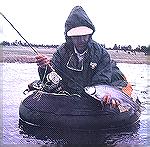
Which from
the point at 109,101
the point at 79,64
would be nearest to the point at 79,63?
the point at 79,64

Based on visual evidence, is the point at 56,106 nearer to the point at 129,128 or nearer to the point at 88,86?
the point at 88,86

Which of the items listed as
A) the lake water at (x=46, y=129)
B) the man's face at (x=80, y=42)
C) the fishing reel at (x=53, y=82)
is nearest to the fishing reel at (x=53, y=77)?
the fishing reel at (x=53, y=82)

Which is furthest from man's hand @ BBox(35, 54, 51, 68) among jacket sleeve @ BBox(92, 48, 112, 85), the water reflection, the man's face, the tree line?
the water reflection

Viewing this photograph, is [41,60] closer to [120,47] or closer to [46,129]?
[46,129]

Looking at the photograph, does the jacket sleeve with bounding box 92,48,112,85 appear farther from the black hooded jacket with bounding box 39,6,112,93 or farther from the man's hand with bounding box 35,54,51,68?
the man's hand with bounding box 35,54,51,68

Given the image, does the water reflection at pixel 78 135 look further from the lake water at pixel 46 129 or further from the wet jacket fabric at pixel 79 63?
the wet jacket fabric at pixel 79 63

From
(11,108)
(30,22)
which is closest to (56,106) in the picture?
(11,108)

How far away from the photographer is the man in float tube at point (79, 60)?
2.97 m

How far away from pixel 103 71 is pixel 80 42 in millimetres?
295

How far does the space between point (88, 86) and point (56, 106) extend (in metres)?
0.29

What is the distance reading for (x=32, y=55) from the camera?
3.06 m

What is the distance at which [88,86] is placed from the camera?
296 centimetres

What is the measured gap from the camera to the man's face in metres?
3.04

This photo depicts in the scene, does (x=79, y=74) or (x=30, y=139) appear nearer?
(x=30, y=139)
